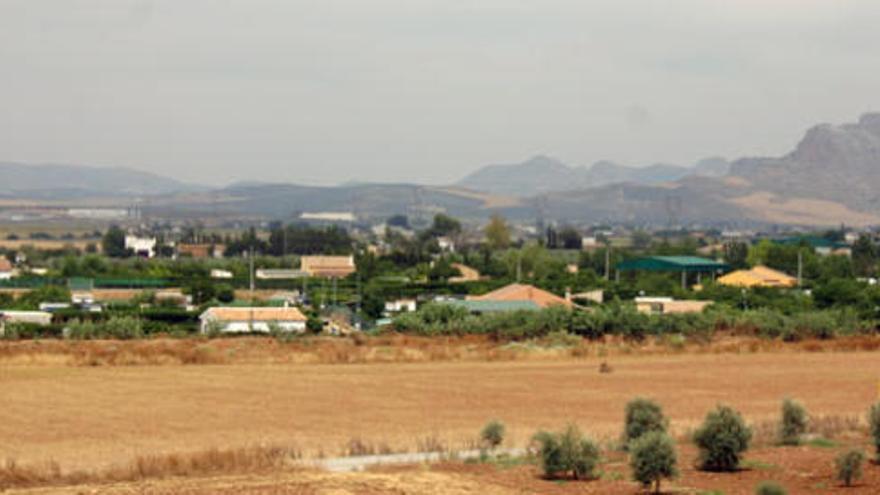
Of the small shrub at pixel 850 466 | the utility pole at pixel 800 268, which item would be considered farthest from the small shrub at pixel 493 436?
the utility pole at pixel 800 268

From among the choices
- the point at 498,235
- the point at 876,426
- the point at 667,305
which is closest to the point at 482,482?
the point at 876,426

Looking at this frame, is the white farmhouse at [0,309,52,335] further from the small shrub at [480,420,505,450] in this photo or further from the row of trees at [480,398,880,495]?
the row of trees at [480,398,880,495]

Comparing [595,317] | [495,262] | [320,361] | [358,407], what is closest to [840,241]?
→ [495,262]

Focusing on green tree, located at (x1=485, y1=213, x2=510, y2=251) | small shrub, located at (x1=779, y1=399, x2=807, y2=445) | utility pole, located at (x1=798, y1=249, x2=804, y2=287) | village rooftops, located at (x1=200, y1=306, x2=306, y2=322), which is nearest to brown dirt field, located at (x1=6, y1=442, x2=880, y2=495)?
small shrub, located at (x1=779, y1=399, x2=807, y2=445)

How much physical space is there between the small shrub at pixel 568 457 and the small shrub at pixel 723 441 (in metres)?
1.74

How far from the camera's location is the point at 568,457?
68.5ft

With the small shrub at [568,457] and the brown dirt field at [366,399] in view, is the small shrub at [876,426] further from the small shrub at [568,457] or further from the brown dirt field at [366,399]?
the brown dirt field at [366,399]

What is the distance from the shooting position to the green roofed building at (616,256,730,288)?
331 feet

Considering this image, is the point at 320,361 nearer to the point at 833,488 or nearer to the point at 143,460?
the point at 143,460

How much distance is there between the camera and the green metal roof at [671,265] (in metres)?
101

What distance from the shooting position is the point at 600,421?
2962 cm

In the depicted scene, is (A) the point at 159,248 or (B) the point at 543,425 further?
(A) the point at 159,248

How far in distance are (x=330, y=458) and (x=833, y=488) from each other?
783 cm

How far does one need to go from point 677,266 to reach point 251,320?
47349 mm
